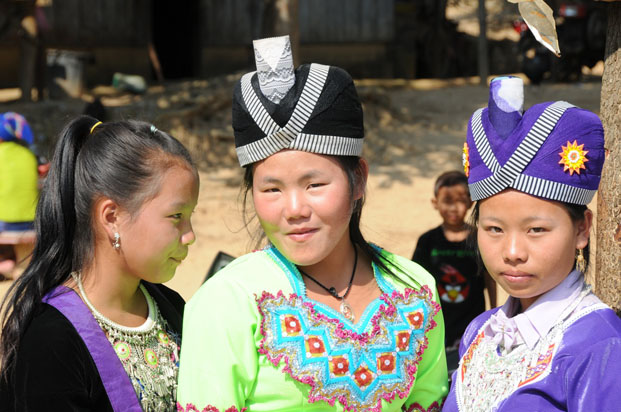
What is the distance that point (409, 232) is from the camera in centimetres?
664

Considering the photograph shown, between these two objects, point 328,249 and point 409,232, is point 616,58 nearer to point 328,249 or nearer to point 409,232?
point 328,249

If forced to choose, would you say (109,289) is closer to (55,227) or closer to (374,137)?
(55,227)

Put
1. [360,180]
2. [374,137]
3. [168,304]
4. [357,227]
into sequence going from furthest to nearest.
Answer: [374,137] → [168,304] → [357,227] → [360,180]

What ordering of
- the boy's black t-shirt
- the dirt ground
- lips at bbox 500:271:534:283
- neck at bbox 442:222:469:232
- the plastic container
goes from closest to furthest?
lips at bbox 500:271:534:283 → the boy's black t-shirt → neck at bbox 442:222:469:232 → the dirt ground → the plastic container

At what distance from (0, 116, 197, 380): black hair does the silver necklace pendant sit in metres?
0.61

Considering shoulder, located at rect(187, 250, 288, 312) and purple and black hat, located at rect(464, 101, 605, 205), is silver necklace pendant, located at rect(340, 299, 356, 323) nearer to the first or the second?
shoulder, located at rect(187, 250, 288, 312)

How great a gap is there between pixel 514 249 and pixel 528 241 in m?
0.04

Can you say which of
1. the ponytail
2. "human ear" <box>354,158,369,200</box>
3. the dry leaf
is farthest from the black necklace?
the dry leaf

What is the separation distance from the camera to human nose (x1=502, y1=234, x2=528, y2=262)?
191 centimetres

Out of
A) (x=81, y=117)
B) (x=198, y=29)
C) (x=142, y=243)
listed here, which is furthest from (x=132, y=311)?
(x=198, y=29)

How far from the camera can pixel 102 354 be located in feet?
6.97

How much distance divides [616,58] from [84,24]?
10.7m

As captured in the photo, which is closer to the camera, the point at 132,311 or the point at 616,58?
the point at 132,311

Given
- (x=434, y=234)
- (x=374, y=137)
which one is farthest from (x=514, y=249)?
(x=374, y=137)
